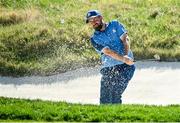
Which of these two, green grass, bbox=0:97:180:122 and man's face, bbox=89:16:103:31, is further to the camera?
man's face, bbox=89:16:103:31

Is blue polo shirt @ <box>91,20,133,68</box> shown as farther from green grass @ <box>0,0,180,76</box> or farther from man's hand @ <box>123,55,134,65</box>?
green grass @ <box>0,0,180,76</box>

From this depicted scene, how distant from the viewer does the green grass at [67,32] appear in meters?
17.2

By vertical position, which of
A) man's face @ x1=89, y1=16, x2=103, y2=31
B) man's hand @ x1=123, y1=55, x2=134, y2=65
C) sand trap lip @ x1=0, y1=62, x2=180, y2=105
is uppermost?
man's face @ x1=89, y1=16, x2=103, y2=31

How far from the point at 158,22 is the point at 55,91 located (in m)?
4.20

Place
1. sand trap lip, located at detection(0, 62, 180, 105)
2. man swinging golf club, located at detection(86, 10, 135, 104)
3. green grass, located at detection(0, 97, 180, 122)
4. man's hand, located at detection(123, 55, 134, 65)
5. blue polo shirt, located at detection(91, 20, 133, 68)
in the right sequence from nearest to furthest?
green grass, located at detection(0, 97, 180, 122) < man's hand, located at detection(123, 55, 134, 65) < man swinging golf club, located at detection(86, 10, 135, 104) < blue polo shirt, located at detection(91, 20, 133, 68) < sand trap lip, located at detection(0, 62, 180, 105)

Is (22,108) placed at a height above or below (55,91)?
above

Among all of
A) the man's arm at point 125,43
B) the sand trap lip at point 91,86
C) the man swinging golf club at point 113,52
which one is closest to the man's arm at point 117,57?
the man swinging golf club at point 113,52

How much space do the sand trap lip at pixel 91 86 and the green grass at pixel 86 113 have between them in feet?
16.8

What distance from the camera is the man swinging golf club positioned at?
1216cm

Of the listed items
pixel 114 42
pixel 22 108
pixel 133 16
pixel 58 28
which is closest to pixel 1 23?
pixel 58 28

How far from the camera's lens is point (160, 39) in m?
18.2

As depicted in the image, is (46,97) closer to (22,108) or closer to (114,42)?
(114,42)

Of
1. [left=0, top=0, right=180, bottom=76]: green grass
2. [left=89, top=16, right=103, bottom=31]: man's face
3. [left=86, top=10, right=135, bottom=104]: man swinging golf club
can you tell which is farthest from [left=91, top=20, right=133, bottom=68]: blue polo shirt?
[left=0, top=0, right=180, bottom=76]: green grass

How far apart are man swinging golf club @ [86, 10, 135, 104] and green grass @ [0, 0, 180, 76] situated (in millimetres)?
4451
